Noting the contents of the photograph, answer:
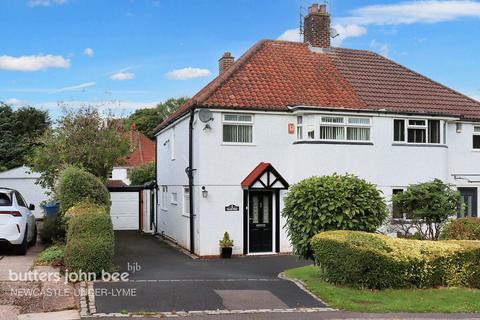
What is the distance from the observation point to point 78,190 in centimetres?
1504

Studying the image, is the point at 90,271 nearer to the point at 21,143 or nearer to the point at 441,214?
the point at 441,214

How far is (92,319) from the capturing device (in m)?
9.12

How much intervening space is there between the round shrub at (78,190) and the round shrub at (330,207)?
5.07m

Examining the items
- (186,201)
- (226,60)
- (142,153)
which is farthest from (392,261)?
(142,153)

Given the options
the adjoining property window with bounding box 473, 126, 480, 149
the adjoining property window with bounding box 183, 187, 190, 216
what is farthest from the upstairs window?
the adjoining property window with bounding box 183, 187, 190, 216

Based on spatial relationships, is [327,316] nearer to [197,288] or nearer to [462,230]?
[197,288]

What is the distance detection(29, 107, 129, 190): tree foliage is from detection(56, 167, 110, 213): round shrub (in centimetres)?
678

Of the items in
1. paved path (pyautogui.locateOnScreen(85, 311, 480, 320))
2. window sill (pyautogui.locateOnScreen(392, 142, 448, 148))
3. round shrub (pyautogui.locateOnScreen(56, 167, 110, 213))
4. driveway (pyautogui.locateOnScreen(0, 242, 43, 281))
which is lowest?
paved path (pyautogui.locateOnScreen(85, 311, 480, 320))

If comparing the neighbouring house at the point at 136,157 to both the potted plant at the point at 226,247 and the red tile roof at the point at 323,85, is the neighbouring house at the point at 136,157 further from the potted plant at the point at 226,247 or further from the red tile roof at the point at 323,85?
the potted plant at the point at 226,247

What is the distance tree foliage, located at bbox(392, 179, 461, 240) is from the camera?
17.7 m

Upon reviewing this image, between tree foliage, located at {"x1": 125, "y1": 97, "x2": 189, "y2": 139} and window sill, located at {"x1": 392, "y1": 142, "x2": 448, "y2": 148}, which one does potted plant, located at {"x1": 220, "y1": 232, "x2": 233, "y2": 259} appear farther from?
tree foliage, located at {"x1": 125, "y1": 97, "x2": 189, "y2": 139}

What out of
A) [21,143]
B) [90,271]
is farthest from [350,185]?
[21,143]

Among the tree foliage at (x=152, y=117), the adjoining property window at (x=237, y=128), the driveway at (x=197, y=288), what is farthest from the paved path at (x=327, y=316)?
the tree foliage at (x=152, y=117)

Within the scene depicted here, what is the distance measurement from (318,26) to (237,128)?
290 inches
